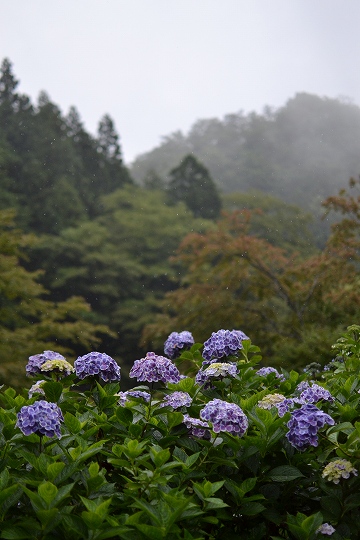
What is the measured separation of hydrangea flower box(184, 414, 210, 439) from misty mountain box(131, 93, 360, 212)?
23.1 m

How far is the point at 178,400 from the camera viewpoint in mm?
1690

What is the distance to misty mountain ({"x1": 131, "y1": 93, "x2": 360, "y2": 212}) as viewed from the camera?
27234 mm

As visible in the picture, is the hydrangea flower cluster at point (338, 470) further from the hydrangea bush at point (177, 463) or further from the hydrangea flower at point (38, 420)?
the hydrangea flower at point (38, 420)

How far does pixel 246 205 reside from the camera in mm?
19281

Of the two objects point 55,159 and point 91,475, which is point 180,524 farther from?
point 55,159

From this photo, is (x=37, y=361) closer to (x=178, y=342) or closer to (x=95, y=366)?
(x=95, y=366)

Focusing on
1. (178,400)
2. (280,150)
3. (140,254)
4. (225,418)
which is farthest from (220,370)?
(280,150)

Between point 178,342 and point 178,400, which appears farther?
point 178,342

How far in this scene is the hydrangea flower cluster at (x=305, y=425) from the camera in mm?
1489

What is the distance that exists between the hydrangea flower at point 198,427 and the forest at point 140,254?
402cm

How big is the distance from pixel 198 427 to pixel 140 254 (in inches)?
539

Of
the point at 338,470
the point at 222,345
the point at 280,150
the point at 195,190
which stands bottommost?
the point at 338,470

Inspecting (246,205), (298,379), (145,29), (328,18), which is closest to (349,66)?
(328,18)

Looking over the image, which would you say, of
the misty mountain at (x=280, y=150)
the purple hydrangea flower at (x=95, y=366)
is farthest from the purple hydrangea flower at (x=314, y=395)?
the misty mountain at (x=280, y=150)
